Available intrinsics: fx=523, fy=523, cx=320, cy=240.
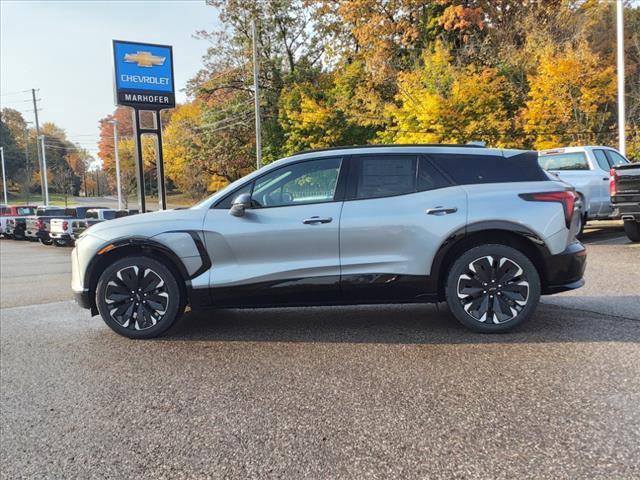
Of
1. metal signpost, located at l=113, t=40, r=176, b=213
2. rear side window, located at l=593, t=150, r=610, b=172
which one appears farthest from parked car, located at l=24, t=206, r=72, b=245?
rear side window, located at l=593, t=150, r=610, b=172

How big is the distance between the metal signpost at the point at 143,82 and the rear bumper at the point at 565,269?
1101 centimetres

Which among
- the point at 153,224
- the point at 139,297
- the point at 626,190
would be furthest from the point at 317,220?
the point at 626,190

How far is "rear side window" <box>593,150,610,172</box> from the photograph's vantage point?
38.7 feet

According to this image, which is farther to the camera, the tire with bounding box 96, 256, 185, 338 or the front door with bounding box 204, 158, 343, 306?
the tire with bounding box 96, 256, 185, 338

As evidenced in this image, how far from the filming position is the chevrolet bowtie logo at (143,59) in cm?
1450

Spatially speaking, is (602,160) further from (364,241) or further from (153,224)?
(153,224)

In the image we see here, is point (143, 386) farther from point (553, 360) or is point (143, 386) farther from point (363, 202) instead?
point (553, 360)

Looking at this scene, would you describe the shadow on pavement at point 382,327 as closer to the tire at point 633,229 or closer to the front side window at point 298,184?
the front side window at point 298,184

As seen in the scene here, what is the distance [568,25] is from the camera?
2234cm

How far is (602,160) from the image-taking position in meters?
11.9

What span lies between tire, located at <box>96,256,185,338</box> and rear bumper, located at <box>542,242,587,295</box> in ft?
11.5

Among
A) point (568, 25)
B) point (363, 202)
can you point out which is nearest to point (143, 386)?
point (363, 202)

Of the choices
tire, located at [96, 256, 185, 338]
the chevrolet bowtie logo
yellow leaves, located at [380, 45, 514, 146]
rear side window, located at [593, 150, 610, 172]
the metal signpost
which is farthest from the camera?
yellow leaves, located at [380, 45, 514, 146]

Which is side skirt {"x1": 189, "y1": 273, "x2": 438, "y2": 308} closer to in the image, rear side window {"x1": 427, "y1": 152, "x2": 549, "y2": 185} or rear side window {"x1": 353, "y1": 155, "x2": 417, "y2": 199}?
rear side window {"x1": 353, "y1": 155, "x2": 417, "y2": 199}
